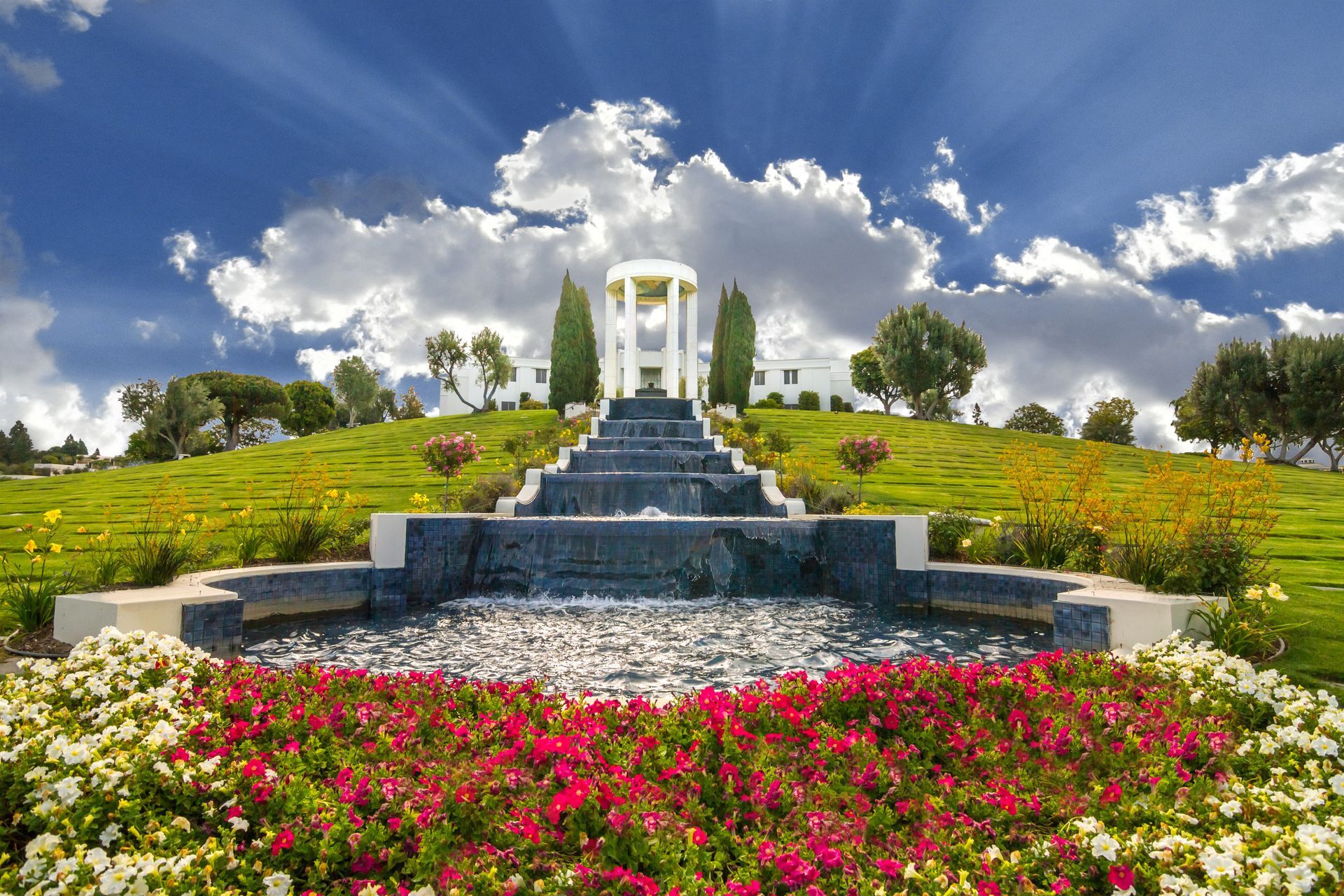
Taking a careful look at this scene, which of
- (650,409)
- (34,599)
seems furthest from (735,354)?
(34,599)

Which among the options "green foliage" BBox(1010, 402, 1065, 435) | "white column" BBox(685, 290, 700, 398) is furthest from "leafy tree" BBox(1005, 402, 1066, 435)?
"white column" BBox(685, 290, 700, 398)

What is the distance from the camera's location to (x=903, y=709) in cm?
302

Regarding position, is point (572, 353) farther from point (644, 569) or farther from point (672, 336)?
point (644, 569)

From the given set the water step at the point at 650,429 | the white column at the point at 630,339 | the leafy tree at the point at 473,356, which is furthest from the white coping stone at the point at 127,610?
the leafy tree at the point at 473,356

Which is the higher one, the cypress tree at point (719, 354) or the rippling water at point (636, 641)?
the cypress tree at point (719, 354)

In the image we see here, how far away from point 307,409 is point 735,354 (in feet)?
103

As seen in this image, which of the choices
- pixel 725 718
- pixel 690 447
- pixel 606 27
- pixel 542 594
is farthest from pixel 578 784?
pixel 690 447

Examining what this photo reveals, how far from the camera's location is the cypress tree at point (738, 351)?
23.4 metres

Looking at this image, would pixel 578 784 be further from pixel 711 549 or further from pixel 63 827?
pixel 711 549

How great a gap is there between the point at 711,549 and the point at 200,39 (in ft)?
27.1

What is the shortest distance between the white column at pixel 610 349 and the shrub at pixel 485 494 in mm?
10391

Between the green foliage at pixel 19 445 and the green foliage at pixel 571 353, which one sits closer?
the green foliage at pixel 571 353

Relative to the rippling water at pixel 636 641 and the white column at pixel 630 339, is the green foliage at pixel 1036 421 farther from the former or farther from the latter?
the rippling water at pixel 636 641

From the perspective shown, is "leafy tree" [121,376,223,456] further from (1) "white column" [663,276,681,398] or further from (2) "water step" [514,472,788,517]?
(2) "water step" [514,472,788,517]
